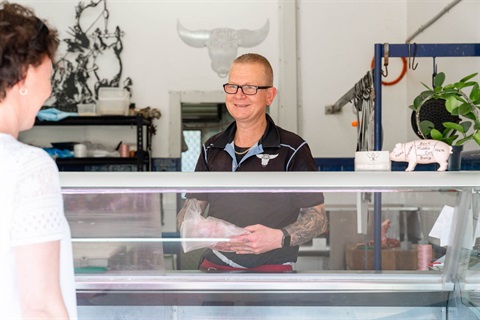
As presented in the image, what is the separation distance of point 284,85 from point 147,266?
446 cm

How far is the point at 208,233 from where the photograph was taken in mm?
1697

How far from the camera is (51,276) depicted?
39.2 inches

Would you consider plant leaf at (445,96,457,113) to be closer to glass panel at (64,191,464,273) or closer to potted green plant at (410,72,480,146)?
potted green plant at (410,72,480,146)

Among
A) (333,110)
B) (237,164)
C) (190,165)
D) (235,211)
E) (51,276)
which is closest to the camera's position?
(51,276)

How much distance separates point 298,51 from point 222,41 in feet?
2.61

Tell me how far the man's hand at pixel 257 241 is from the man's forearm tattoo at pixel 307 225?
5 cm

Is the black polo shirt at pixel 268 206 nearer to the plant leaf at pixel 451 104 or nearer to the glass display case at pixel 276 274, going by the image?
the glass display case at pixel 276 274

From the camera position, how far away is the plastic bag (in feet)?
5.52

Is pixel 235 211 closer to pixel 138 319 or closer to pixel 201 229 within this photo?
pixel 201 229

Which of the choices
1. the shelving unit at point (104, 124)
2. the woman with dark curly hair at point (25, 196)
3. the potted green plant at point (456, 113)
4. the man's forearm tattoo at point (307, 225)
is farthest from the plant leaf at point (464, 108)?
the shelving unit at point (104, 124)

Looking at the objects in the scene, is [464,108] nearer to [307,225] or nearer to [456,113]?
[456,113]

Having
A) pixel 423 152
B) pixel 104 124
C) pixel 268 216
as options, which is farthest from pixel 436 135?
pixel 104 124

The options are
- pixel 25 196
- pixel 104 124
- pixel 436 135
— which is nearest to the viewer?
pixel 25 196

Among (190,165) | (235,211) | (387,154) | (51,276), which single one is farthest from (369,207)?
(190,165)
